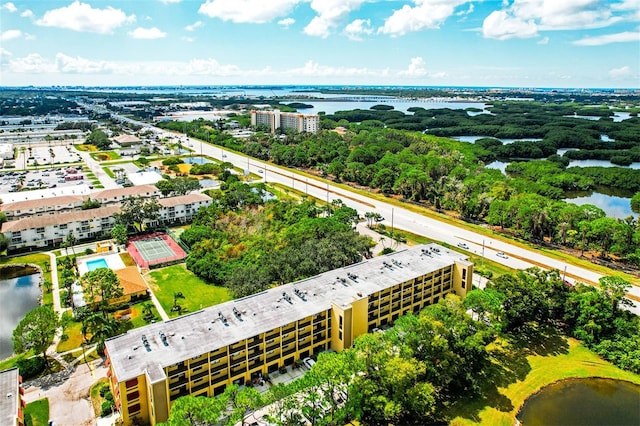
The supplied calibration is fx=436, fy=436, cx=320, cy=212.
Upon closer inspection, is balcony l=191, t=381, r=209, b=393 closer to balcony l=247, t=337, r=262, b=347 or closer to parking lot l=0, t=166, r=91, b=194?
balcony l=247, t=337, r=262, b=347

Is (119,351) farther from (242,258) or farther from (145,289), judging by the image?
(242,258)

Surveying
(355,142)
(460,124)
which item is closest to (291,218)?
(355,142)

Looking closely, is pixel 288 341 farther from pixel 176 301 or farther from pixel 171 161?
pixel 171 161

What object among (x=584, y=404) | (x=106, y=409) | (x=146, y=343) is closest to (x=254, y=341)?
(x=146, y=343)

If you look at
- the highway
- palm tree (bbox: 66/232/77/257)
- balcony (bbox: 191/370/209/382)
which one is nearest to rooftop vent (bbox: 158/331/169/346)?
balcony (bbox: 191/370/209/382)

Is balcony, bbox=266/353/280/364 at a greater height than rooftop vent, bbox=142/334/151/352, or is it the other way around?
rooftop vent, bbox=142/334/151/352
